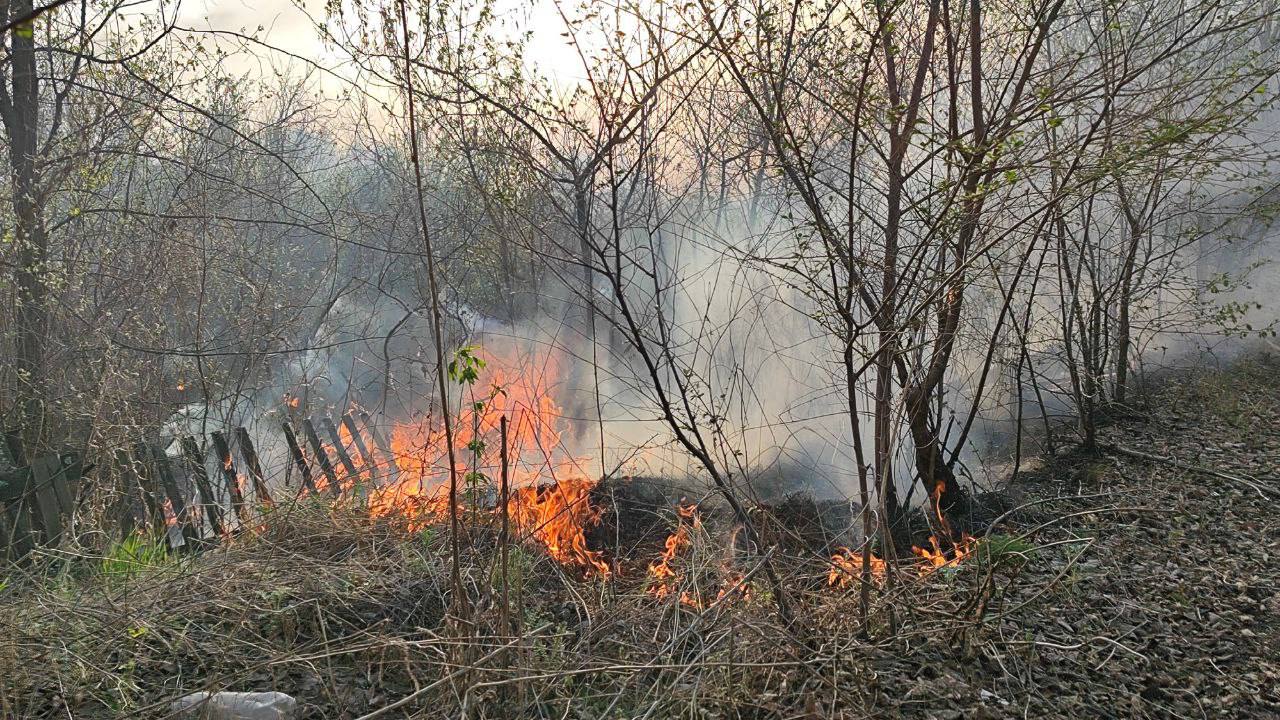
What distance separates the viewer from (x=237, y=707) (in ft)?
9.85

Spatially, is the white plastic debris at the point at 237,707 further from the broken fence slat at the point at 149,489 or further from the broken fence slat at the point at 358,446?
the broken fence slat at the point at 149,489

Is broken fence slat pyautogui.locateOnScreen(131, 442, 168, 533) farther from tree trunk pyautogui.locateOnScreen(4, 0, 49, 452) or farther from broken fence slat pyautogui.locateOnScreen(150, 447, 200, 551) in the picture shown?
tree trunk pyautogui.locateOnScreen(4, 0, 49, 452)

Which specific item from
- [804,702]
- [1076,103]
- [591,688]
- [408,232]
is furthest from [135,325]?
[1076,103]

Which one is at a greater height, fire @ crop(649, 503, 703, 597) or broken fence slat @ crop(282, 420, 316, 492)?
broken fence slat @ crop(282, 420, 316, 492)

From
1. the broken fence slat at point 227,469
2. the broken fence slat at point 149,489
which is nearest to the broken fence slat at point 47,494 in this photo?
the broken fence slat at point 149,489

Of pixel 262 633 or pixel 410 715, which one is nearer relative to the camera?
pixel 410 715

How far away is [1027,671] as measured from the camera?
3.43m

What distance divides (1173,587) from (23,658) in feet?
16.9

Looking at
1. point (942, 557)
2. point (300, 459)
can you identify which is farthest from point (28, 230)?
point (942, 557)

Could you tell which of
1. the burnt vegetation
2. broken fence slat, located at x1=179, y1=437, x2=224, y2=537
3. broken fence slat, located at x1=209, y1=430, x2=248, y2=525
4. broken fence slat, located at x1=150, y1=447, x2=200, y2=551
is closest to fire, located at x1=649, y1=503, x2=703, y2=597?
the burnt vegetation

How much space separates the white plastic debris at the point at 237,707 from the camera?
2980 millimetres

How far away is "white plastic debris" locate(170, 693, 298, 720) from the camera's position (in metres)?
2.98

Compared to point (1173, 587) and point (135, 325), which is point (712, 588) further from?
point (135, 325)

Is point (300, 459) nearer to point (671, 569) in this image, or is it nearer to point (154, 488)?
point (154, 488)
